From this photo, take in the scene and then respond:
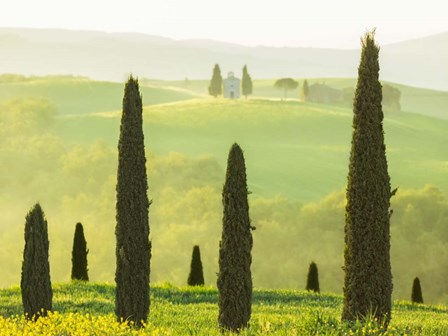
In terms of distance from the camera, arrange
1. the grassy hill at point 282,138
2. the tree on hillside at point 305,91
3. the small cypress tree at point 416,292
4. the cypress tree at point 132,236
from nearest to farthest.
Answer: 1. the cypress tree at point 132,236
2. the small cypress tree at point 416,292
3. the grassy hill at point 282,138
4. the tree on hillside at point 305,91

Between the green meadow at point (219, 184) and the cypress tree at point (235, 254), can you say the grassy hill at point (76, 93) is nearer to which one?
the green meadow at point (219, 184)

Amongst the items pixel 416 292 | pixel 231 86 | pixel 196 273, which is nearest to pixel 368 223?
pixel 196 273

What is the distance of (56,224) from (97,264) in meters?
11.8

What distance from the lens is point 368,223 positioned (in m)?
25.6

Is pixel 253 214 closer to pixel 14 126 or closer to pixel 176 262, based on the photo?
pixel 176 262

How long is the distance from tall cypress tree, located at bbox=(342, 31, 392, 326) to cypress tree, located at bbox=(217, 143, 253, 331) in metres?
3.07

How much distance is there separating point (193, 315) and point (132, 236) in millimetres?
4786

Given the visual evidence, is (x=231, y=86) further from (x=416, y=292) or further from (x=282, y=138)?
(x=416, y=292)

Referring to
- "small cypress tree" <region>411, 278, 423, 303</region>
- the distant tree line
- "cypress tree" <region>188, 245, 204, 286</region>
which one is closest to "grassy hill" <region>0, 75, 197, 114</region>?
"cypress tree" <region>188, 245, 204, 286</region>

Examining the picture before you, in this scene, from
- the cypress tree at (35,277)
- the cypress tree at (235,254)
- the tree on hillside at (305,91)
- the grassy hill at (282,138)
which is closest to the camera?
the cypress tree at (235,254)

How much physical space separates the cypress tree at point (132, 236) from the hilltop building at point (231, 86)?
5120 inches

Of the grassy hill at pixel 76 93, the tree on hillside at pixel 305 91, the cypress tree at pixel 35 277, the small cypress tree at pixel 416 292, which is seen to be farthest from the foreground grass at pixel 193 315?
the tree on hillside at pixel 305 91

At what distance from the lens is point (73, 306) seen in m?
34.2

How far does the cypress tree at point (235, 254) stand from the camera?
2664cm
